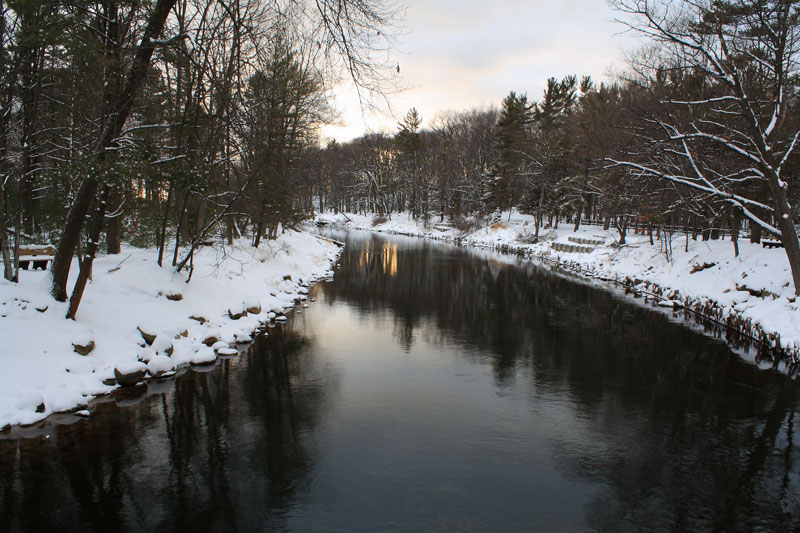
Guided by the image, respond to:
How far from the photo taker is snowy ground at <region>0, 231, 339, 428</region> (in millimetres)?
8305

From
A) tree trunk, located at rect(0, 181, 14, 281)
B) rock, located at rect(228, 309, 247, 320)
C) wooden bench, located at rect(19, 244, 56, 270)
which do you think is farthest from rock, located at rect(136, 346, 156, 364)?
wooden bench, located at rect(19, 244, 56, 270)

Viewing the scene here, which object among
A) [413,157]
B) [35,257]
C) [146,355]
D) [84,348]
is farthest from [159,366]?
[413,157]

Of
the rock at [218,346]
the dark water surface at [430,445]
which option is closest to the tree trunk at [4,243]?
the dark water surface at [430,445]

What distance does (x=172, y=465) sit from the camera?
696 cm

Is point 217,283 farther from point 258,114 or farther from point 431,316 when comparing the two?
point 431,316

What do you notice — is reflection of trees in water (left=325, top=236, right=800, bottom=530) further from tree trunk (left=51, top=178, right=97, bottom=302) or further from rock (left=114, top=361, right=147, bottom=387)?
tree trunk (left=51, top=178, right=97, bottom=302)

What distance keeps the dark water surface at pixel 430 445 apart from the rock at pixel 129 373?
1.33 ft

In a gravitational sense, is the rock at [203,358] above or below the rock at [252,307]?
below

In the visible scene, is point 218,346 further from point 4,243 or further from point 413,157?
point 413,157

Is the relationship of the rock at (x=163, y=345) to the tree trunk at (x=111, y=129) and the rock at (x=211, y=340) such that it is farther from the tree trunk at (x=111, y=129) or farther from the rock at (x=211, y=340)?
the tree trunk at (x=111, y=129)

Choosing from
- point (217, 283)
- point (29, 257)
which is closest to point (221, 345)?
point (217, 283)

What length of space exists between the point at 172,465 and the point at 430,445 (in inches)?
153

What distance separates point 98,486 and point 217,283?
9643mm

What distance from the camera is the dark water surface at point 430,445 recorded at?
19.7 feet
